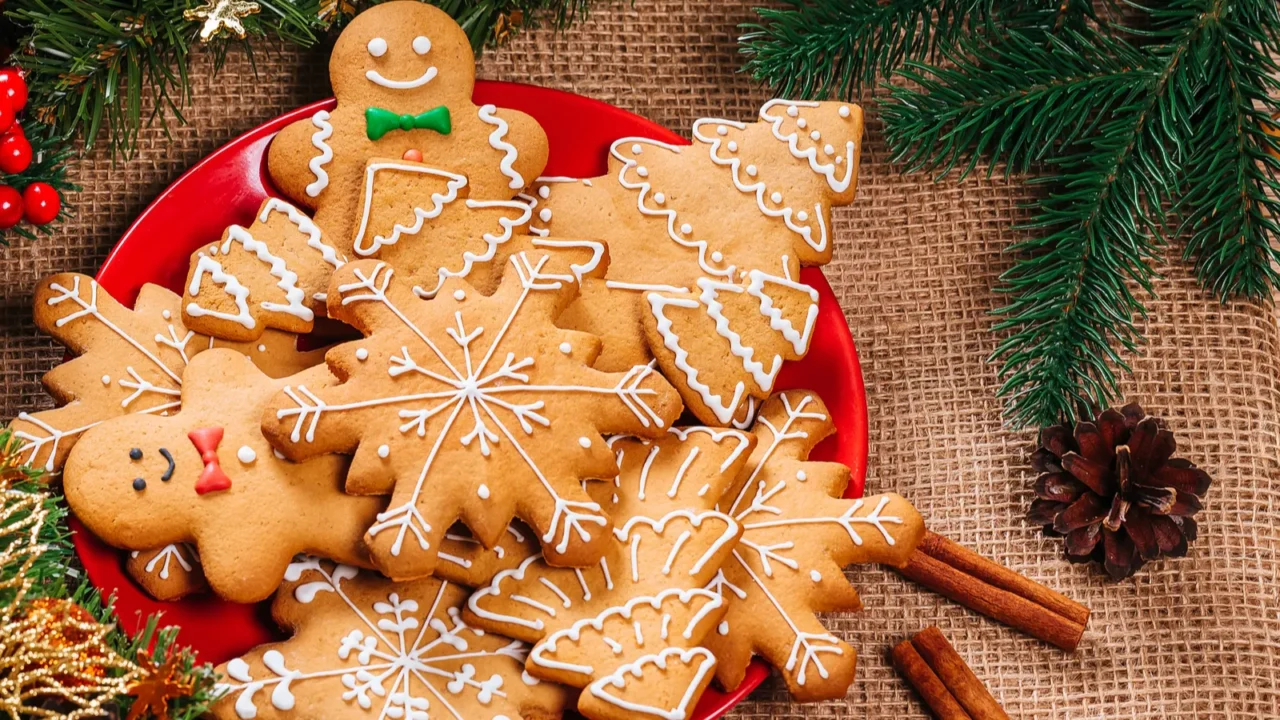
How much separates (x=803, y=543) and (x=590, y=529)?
32cm

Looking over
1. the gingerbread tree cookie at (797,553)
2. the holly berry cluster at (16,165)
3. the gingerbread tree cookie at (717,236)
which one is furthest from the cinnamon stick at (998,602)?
the holly berry cluster at (16,165)

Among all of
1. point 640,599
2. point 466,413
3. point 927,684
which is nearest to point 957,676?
point 927,684

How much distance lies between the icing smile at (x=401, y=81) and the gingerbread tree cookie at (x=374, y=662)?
666mm

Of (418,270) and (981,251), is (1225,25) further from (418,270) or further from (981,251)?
(418,270)

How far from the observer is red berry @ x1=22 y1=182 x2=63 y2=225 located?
5.12 ft

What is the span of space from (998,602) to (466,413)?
88 centimetres

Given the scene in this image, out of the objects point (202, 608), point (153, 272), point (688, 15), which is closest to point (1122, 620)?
point (688, 15)

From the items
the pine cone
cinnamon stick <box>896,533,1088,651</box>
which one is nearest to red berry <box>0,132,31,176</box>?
cinnamon stick <box>896,533,1088,651</box>

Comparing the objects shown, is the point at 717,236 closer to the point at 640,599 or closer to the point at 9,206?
the point at 640,599

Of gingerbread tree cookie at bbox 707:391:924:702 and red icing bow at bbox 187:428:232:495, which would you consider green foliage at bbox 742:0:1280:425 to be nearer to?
gingerbread tree cookie at bbox 707:391:924:702

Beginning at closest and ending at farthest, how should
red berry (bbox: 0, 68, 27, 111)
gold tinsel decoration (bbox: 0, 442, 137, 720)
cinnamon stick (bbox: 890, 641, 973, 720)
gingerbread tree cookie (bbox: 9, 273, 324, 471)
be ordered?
gold tinsel decoration (bbox: 0, 442, 137, 720) < red berry (bbox: 0, 68, 27, 111) < gingerbread tree cookie (bbox: 9, 273, 324, 471) < cinnamon stick (bbox: 890, 641, 973, 720)

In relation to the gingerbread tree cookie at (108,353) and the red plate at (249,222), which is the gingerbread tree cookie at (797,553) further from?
the gingerbread tree cookie at (108,353)

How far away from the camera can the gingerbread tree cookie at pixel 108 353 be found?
1555 mm

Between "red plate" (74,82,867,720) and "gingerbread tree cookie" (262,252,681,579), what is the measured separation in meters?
0.28
